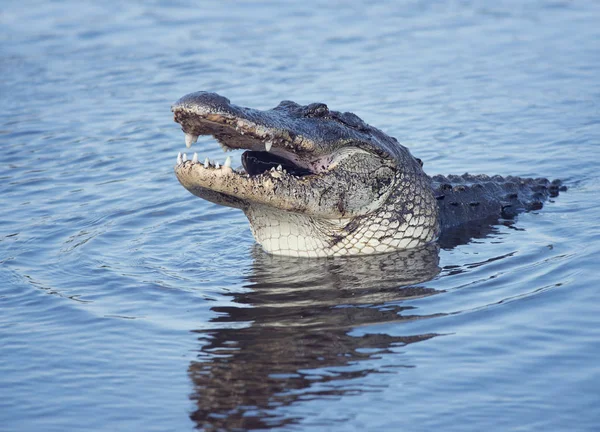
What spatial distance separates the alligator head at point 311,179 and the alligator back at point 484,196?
43 centimetres

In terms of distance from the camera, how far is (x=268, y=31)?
52.3 feet

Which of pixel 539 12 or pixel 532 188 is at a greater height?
pixel 539 12

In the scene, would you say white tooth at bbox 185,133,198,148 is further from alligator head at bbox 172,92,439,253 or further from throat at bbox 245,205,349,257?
throat at bbox 245,205,349,257

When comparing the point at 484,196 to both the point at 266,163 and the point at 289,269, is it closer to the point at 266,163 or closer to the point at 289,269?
the point at 289,269

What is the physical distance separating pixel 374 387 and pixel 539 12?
41.7 ft

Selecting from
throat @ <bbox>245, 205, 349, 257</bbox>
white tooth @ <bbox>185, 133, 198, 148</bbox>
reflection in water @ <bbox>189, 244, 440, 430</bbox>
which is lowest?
reflection in water @ <bbox>189, 244, 440, 430</bbox>

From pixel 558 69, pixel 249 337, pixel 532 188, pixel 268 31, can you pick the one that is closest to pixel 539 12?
pixel 558 69

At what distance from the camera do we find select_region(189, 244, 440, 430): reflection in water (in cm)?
473

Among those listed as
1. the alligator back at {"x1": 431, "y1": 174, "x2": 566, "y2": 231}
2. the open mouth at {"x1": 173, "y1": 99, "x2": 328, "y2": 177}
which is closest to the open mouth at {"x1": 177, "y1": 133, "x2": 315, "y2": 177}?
the open mouth at {"x1": 173, "y1": 99, "x2": 328, "y2": 177}

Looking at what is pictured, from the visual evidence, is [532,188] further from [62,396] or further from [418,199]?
[62,396]

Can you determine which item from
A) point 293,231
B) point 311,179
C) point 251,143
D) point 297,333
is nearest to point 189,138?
point 251,143

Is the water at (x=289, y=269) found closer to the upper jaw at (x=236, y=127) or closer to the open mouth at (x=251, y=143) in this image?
the open mouth at (x=251, y=143)

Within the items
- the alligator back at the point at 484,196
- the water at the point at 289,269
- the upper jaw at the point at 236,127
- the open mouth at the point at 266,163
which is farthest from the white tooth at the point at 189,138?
the alligator back at the point at 484,196

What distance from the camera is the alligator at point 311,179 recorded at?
6.14 meters
